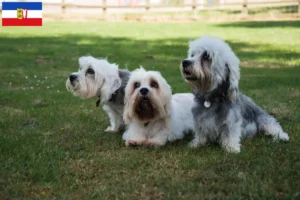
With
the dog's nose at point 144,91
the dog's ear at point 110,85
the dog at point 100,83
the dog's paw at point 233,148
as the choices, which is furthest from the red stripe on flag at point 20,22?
the dog's paw at point 233,148

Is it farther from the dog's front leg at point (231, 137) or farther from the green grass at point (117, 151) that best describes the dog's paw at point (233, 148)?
the green grass at point (117, 151)

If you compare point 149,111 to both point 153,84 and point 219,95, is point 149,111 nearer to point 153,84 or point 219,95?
point 153,84

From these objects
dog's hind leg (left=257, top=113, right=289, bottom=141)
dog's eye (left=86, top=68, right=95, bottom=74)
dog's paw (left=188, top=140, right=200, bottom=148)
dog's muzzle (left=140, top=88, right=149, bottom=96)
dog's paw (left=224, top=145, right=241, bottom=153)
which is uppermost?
dog's eye (left=86, top=68, right=95, bottom=74)

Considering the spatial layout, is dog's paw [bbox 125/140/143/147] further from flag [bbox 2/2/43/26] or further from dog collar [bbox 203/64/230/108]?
flag [bbox 2/2/43/26]

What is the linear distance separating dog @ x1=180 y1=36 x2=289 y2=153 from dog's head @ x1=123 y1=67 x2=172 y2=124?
18.6 inches

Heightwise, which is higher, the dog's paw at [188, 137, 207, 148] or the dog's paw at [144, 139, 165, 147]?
the dog's paw at [188, 137, 207, 148]

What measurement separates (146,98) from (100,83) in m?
1.09

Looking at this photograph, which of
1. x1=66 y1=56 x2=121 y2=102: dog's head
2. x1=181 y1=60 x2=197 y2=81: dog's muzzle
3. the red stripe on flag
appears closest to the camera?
x1=181 y1=60 x2=197 y2=81: dog's muzzle

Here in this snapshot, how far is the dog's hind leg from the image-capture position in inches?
256

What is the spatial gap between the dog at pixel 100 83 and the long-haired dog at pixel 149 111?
59 centimetres

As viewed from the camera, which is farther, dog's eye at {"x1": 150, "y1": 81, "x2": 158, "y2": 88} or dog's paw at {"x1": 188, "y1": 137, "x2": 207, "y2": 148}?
dog's eye at {"x1": 150, "y1": 81, "x2": 158, "y2": 88}

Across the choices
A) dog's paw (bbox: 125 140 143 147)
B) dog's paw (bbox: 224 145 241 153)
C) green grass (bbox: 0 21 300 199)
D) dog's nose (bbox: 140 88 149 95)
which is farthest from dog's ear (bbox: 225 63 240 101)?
dog's paw (bbox: 125 140 143 147)

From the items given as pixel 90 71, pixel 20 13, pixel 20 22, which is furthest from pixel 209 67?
pixel 20 13

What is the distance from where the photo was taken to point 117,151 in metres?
6.29
